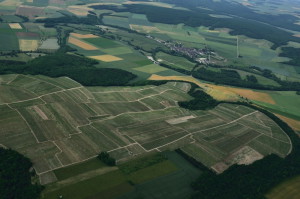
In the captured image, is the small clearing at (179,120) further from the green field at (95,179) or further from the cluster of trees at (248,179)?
the cluster of trees at (248,179)

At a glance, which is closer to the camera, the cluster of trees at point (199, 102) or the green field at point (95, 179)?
Answer: the green field at point (95, 179)

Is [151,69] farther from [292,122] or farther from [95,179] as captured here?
[95,179]

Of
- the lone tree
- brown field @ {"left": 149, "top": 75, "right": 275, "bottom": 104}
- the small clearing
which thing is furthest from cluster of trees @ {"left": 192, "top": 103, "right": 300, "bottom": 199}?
brown field @ {"left": 149, "top": 75, "right": 275, "bottom": 104}

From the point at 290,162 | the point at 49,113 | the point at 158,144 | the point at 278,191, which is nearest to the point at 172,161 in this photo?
the point at 158,144

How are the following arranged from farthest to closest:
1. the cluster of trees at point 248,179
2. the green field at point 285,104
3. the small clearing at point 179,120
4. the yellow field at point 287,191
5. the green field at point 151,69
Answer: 1. the green field at point 151,69
2. the green field at point 285,104
3. the small clearing at point 179,120
4. the yellow field at point 287,191
5. the cluster of trees at point 248,179

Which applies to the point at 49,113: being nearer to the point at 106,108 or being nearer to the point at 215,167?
the point at 106,108

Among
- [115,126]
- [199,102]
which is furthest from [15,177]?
[199,102]

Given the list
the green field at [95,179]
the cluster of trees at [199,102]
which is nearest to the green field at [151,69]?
the cluster of trees at [199,102]

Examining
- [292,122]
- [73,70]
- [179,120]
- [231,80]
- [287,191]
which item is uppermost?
[292,122]
